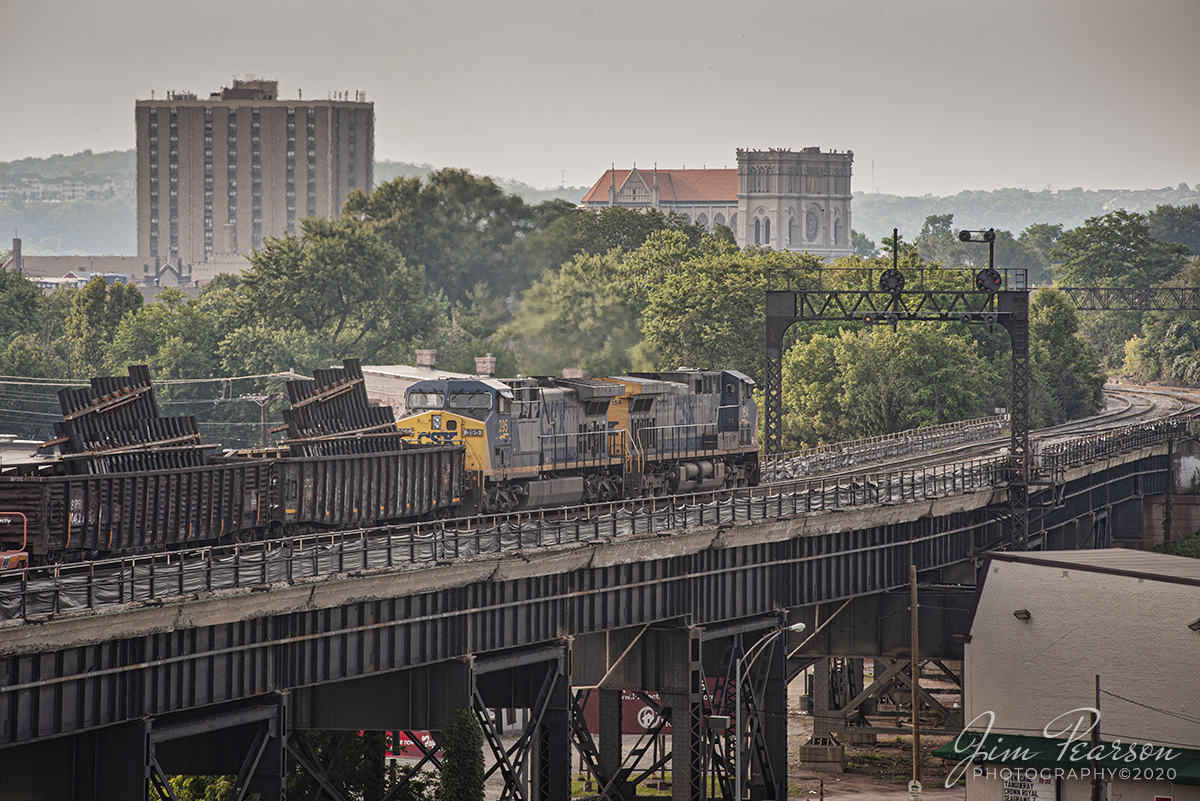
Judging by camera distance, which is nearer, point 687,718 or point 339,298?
point 687,718

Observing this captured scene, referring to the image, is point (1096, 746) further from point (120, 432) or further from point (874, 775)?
point (120, 432)

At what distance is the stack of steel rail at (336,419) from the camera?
4741 centimetres

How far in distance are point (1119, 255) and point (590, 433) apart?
155 metres

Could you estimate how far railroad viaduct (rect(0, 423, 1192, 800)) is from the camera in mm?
30375

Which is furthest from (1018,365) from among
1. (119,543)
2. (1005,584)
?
(119,543)

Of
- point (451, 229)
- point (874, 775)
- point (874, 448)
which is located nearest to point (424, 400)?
point (874, 775)

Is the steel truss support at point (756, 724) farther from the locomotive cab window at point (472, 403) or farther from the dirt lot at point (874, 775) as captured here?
the locomotive cab window at point (472, 403)

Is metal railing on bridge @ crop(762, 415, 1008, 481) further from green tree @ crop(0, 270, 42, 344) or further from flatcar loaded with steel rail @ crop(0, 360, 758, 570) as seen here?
green tree @ crop(0, 270, 42, 344)

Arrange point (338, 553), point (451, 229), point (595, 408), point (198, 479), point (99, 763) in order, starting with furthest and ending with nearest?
point (451, 229)
point (595, 408)
point (198, 479)
point (338, 553)
point (99, 763)

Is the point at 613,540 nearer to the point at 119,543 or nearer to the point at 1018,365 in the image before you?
the point at 119,543

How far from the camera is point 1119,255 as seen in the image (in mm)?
195250

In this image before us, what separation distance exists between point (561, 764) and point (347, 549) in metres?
8.72

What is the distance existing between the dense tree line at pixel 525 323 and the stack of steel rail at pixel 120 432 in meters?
67.7

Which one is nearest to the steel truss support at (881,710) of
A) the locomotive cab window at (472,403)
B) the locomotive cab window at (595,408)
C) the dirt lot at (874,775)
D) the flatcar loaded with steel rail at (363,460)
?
the dirt lot at (874,775)
